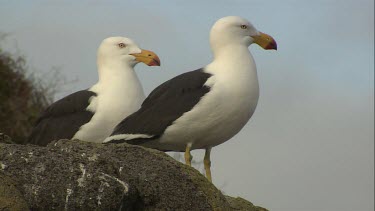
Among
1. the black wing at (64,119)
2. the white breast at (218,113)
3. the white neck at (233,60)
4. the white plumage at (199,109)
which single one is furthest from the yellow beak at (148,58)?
the white breast at (218,113)

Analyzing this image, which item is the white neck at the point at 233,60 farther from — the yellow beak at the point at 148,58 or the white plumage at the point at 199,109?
the yellow beak at the point at 148,58

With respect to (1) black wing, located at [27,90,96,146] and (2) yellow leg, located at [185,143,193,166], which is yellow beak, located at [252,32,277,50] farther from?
(1) black wing, located at [27,90,96,146]

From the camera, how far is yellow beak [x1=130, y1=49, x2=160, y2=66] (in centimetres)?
1467

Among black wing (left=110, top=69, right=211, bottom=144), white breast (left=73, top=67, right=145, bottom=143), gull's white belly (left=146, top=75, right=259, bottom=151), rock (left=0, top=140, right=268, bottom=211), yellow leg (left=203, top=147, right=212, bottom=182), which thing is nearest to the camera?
rock (left=0, top=140, right=268, bottom=211)

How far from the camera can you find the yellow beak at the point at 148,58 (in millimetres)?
14672

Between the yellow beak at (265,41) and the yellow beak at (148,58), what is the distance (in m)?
1.41

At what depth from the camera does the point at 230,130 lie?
12922 millimetres

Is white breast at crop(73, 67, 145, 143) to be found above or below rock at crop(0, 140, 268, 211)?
below

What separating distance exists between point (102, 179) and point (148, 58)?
5.70 m

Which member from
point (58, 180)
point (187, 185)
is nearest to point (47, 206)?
point (58, 180)

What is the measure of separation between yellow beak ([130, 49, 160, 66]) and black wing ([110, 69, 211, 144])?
144 cm

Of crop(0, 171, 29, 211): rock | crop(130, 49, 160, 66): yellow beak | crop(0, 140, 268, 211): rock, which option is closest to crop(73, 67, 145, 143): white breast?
crop(130, 49, 160, 66): yellow beak

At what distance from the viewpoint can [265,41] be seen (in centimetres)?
1413

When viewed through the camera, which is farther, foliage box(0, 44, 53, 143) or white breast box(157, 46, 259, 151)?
foliage box(0, 44, 53, 143)
